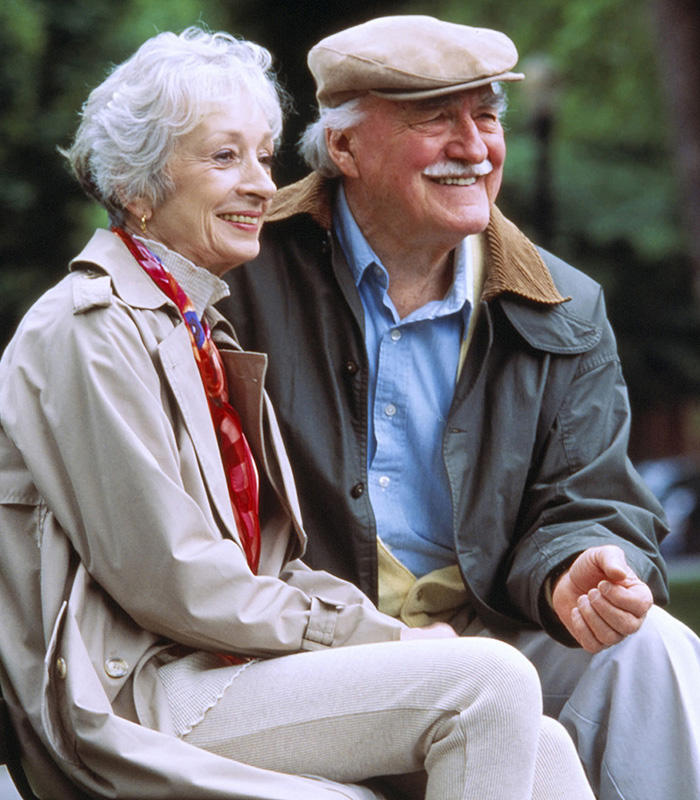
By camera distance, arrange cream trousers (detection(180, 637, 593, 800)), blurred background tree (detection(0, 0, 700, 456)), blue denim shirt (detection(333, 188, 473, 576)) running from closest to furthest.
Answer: cream trousers (detection(180, 637, 593, 800)), blue denim shirt (detection(333, 188, 473, 576)), blurred background tree (detection(0, 0, 700, 456))

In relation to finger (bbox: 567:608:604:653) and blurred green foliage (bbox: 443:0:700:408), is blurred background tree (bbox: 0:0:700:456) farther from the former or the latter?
finger (bbox: 567:608:604:653)

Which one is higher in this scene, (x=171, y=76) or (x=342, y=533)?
(x=171, y=76)

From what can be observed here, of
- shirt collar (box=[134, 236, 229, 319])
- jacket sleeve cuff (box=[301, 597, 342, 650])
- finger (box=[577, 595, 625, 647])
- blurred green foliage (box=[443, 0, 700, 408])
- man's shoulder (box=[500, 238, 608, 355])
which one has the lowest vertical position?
blurred green foliage (box=[443, 0, 700, 408])

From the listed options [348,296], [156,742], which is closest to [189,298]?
[348,296]

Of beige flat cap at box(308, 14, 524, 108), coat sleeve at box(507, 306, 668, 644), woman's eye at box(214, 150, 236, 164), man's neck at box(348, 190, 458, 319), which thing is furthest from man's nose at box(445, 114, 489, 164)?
woman's eye at box(214, 150, 236, 164)

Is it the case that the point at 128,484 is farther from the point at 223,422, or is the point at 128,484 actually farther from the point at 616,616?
the point at 616,616

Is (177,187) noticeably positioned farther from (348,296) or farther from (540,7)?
(540,7)

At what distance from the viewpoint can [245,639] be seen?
2574 millimetres

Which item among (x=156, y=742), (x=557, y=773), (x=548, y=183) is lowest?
(x=548, y=183)

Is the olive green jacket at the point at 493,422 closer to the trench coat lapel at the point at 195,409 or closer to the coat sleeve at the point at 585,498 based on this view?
the coat sleeve at the point at 585,498

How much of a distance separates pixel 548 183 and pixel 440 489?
11719mm

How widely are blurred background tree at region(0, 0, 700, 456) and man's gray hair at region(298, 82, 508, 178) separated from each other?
4893mm

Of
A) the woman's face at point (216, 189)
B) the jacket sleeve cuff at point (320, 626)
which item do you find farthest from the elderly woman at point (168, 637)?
the woman's face at point (216, 189)

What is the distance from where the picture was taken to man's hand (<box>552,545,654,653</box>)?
2.89 metres
